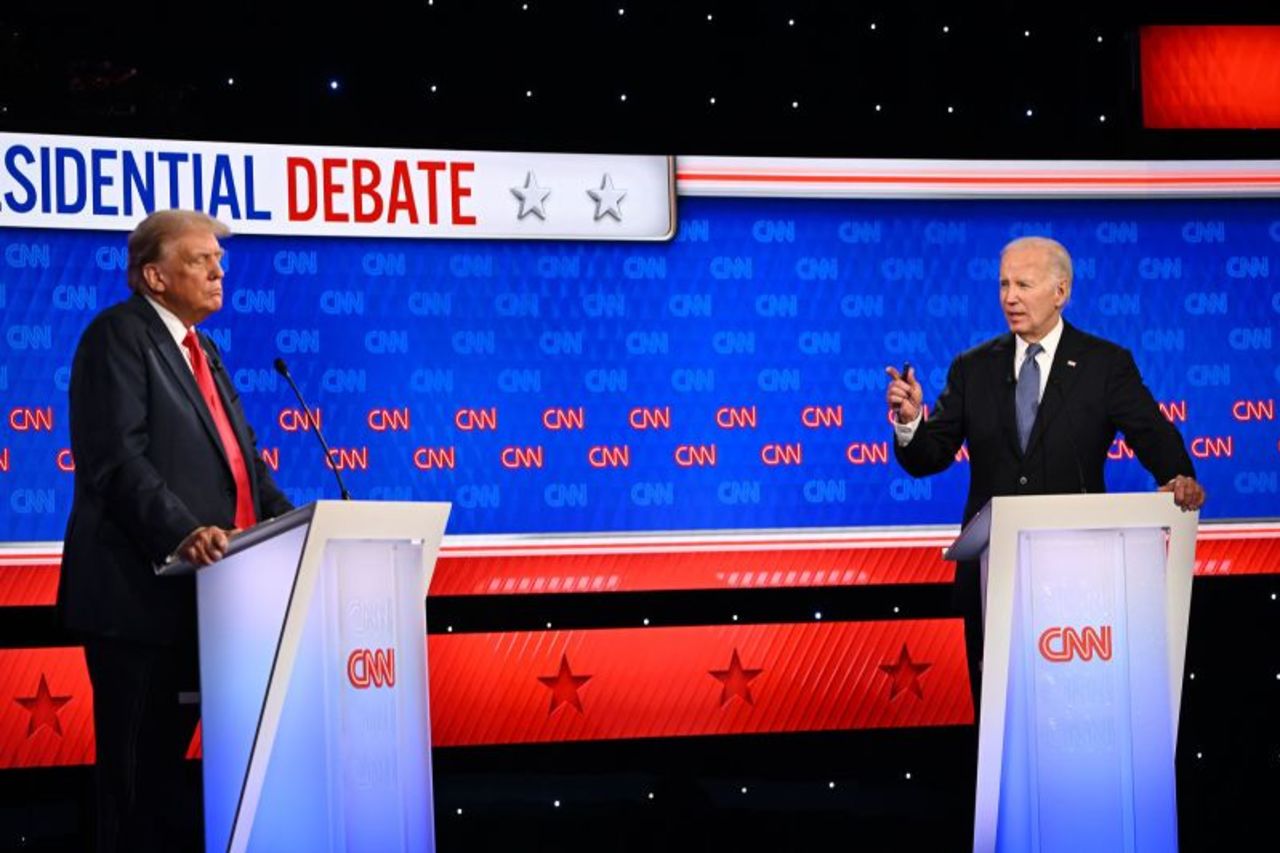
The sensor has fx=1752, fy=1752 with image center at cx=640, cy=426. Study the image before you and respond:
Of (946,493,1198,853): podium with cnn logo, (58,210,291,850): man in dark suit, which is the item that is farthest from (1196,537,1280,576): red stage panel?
(58,210,291,850): man in dark suit

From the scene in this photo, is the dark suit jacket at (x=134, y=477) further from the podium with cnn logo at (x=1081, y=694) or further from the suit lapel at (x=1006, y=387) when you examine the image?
the suit lapel at (x=1006, y=387)

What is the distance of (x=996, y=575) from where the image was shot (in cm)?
345

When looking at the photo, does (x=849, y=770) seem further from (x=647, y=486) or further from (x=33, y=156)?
(x=33, y=156)

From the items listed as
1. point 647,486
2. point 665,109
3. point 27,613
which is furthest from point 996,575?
point 27,613

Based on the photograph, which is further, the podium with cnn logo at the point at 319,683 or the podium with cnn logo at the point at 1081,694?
the podium with cnn logo at the point at 1081,694

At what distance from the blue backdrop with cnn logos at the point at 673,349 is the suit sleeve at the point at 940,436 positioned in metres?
1.01

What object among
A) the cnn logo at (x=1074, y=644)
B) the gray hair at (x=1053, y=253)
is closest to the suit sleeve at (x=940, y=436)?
the gray hair at (x=1053, y=253)

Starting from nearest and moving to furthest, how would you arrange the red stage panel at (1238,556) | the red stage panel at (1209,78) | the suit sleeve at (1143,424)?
→ the suit sleeve at (1143,424)
the red stage panel at (1238,556)
the red stage panel at (1209,78)

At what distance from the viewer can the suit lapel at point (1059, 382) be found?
413 centimetres

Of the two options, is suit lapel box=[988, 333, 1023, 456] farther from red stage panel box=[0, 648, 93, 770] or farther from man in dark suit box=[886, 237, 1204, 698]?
red stage panel box=[0, 648, 93, 770]

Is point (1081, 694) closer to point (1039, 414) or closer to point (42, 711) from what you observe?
point (1039, 414)

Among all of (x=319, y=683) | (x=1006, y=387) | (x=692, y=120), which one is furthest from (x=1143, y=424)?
(x=319, y=683)

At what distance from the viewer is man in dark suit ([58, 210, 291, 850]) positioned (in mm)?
3354

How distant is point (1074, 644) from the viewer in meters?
3.52
